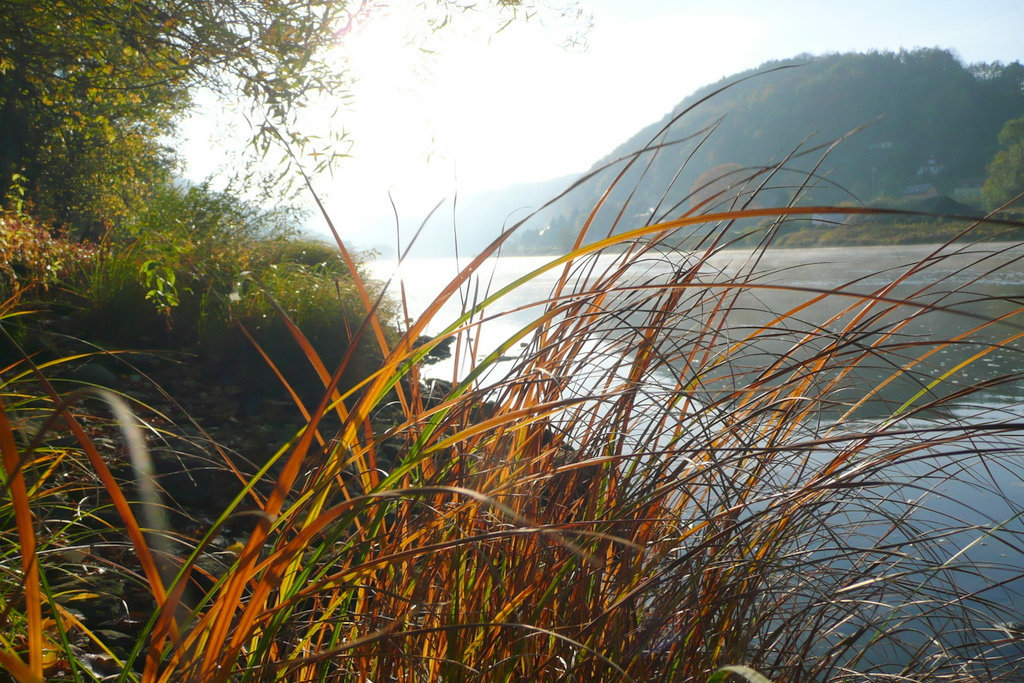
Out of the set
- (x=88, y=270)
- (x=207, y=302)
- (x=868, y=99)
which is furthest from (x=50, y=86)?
(x=868, y=99)

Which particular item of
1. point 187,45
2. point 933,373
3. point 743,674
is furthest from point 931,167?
point 743,674

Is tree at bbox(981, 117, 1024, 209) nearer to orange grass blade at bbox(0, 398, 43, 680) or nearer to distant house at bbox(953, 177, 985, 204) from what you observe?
distant house at bbox(953, 177, 985, 204)

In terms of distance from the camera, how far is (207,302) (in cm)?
354

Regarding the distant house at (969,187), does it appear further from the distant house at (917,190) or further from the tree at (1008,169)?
the distant house at (917,190)

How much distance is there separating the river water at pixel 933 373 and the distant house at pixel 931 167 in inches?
756

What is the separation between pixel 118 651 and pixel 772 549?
1.08 metres

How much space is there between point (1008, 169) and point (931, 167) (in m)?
7.15

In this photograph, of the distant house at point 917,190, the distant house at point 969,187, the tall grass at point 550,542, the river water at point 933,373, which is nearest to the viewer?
the tall grass at point 550,542

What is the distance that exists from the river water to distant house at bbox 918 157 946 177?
19205mm

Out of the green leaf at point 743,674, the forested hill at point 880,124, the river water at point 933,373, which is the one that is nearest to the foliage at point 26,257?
the river water at point 933,373

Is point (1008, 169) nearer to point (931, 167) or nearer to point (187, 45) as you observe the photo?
point (931, 167)

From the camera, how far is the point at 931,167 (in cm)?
2508

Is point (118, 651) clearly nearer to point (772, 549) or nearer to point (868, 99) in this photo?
point (772, 549)

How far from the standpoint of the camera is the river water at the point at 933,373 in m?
0.73
